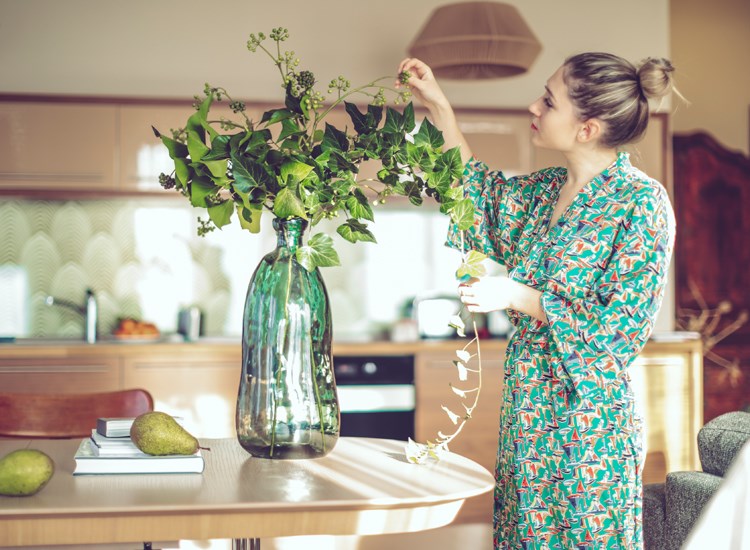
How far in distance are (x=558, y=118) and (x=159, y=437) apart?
1.04m

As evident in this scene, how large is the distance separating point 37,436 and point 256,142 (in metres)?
1.35

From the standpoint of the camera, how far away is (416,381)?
4.67 metres

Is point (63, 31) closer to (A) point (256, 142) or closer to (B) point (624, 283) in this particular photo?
(A) point (256, 142)

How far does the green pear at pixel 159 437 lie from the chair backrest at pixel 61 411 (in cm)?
94

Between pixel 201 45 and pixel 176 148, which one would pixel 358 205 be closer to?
pixel 176 148

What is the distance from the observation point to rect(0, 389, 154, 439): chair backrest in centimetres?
257

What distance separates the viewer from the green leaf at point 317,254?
1736 millimetres

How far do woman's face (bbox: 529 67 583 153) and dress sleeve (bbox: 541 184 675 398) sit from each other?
0.73 ft

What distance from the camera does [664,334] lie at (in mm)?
4969

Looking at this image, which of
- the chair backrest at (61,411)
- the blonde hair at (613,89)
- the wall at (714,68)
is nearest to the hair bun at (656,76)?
the blonde hair at (613,89)

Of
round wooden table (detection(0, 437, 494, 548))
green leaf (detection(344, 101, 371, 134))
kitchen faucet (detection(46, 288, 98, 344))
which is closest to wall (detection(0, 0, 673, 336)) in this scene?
kitchen faucet (detection(46, 288, 98, 344))

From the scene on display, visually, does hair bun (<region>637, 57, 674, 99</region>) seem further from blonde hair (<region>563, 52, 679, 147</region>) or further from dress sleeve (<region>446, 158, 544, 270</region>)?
dress sleeve (<region>446, 158, 544, 270</region>)

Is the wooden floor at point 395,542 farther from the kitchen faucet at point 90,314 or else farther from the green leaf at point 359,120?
the green leaf at point 359,120

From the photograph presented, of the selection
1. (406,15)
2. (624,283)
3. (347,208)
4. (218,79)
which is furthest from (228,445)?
(406,15)
